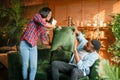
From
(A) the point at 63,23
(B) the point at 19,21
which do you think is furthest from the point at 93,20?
(B) the point at 19,21

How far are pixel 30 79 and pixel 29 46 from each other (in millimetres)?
471

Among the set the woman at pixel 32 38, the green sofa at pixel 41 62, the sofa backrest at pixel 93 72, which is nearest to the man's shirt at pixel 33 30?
the woman at pixel 32 38

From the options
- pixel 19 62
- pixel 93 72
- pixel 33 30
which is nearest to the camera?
pixel 93 72

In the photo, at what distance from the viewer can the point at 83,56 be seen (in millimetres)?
3854

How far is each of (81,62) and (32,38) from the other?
75 cm

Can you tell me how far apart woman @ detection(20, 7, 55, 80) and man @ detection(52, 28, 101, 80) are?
347 mm

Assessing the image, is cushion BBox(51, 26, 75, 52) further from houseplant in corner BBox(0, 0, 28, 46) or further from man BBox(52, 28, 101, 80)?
houseplant in corner BBox(0, 0, 28, 46)

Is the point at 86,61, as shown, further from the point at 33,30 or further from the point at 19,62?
the point at 19,62

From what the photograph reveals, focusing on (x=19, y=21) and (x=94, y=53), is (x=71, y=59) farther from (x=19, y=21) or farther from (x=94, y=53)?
(x=19, y=21)

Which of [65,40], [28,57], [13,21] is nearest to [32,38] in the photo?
[28,57]

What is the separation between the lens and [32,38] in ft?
13.0

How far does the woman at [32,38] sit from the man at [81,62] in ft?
1.14

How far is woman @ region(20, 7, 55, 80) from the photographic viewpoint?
3.93 meters

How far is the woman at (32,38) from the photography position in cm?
393
